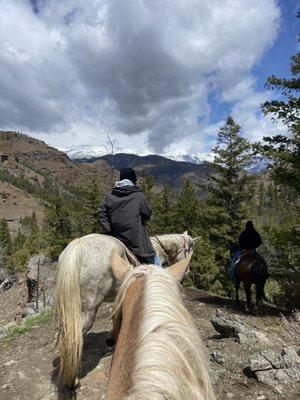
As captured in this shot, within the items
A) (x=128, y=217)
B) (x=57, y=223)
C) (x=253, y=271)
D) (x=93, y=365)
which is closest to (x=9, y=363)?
(x=93, y=365)

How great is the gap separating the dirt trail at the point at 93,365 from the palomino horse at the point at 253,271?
75 centimetres

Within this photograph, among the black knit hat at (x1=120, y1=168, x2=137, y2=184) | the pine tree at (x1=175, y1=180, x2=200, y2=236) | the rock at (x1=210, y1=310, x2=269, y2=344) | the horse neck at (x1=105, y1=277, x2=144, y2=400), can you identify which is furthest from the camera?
the pine tree at (x1=175, y1=180, x2=200, y2=236)

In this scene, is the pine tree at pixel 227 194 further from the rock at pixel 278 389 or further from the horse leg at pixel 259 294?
the rock at pixel 278 389

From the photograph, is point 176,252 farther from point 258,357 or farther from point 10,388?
point 10,388

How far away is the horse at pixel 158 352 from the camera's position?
149 cm

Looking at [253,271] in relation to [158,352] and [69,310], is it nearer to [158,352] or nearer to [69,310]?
[69,310]

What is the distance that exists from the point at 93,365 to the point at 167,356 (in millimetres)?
5728

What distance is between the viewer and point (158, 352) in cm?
164

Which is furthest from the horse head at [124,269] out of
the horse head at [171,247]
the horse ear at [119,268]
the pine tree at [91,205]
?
the pine tree at [91,205]

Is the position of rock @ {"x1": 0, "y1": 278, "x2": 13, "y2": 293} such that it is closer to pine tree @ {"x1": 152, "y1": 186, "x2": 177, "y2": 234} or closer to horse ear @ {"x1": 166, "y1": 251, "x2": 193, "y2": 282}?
pine tree @ {"x1": 152, "y1": 186, "x2": 177, "y2": 234}

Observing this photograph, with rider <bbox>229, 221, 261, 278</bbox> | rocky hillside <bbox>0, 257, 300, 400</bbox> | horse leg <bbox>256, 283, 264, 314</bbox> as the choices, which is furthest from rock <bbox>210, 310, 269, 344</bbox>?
rider <bbox>229, 221, 261, 278</bbox>

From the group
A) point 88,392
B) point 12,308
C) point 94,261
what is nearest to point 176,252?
point 94,261

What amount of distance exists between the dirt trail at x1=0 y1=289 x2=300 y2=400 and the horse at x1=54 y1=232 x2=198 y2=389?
0.92 metres

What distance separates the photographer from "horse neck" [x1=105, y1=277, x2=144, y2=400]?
1.72 m
